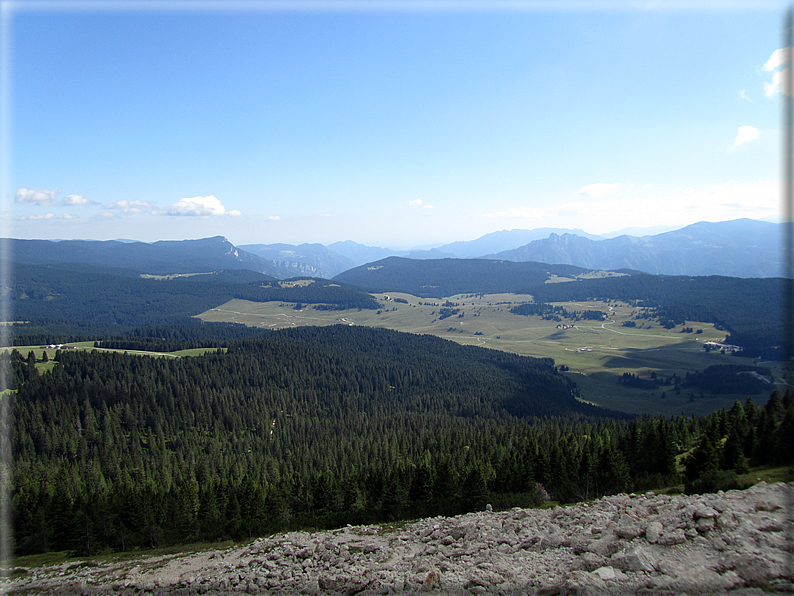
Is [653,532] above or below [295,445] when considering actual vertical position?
above

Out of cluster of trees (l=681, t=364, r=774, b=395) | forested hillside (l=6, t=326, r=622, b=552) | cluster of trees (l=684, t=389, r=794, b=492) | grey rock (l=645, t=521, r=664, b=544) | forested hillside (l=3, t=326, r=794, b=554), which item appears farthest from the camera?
cluster of trees (l=681, t=364, r=774, b=395)

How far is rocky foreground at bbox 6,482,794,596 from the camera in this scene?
50.5 feet

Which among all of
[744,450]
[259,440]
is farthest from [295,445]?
[744,450]

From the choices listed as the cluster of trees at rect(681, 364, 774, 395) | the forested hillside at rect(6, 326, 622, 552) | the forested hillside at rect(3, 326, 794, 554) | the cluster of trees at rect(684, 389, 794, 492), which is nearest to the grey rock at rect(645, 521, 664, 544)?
the forested hillside at rect(3, 326, 794, 554)

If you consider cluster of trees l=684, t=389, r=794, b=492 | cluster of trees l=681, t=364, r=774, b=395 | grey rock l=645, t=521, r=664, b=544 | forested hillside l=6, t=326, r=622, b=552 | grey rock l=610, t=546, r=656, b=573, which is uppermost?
grey rock l=610, t=546, r=656, b=573

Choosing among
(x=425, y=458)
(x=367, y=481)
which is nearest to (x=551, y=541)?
(x=367, y=481)

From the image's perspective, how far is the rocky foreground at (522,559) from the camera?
1538 centimetres

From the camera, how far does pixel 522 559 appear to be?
2031 centimetres

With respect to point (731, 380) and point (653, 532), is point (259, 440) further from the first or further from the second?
point (731, 380)

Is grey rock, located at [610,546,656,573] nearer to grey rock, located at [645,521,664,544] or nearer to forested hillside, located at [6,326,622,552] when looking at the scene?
grey rock, located at [645,521,664,544]

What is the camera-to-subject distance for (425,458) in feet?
212

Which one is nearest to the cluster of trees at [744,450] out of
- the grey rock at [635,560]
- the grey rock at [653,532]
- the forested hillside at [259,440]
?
the forested hillside at [259,440]

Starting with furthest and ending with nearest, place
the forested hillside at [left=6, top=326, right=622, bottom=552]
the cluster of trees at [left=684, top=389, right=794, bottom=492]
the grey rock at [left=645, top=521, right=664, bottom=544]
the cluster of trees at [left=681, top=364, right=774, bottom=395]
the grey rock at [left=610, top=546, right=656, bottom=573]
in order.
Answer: the cluster of trees at [left=681, top=364, right=774, bottom=395]
the forested hillside at [left=6, top=326, right=622, bottom=552]
the cluster of trees at [left=684, top=389, right=794, bottom=492]
the grey rock at [left=645, top=521, right=664, bottom=544]
the grey rock at [left=610, top=546, right=656, bottom=573]

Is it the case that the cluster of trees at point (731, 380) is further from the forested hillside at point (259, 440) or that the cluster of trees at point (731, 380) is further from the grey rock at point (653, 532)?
the grey rock at point (653, 532)
